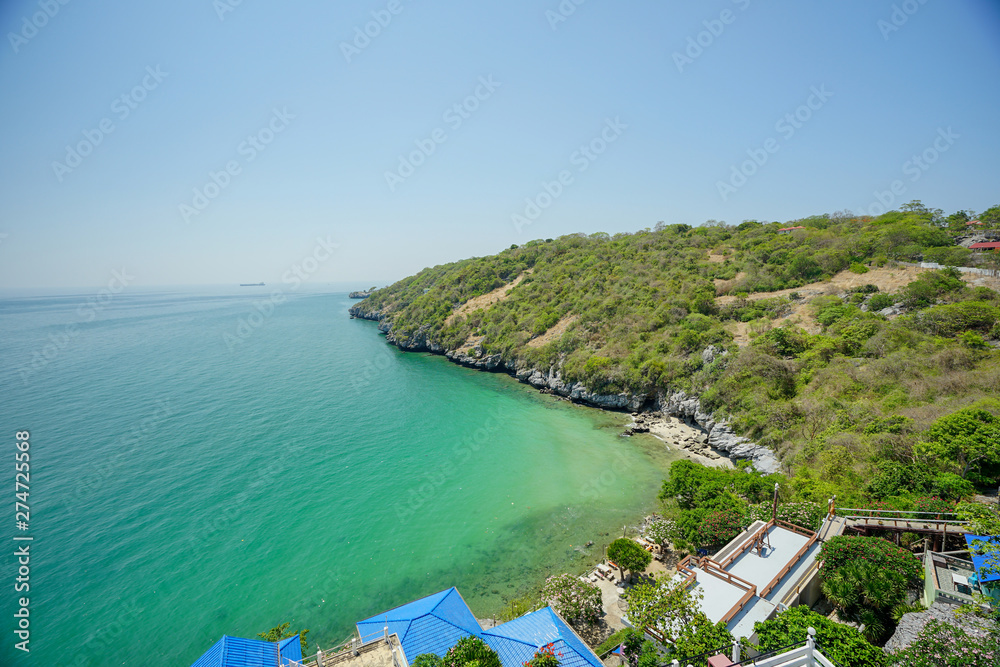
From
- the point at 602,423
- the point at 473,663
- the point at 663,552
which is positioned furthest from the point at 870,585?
the point at 602,423

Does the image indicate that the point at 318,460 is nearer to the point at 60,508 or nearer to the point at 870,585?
the point at 60,508

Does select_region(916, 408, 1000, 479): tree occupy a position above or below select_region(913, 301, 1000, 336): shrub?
below

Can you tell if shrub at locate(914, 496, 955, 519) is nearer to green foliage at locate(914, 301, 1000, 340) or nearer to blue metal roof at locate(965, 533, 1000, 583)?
blue metal roof at locate(965, 533, 1000, 583)

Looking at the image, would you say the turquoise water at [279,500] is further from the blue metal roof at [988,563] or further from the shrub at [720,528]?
the blue metal roof at [988,563]

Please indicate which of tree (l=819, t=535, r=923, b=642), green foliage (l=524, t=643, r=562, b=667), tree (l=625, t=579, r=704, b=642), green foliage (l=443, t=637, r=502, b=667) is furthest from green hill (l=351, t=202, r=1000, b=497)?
green foliage (l=443, t=637, r=502, b=667)

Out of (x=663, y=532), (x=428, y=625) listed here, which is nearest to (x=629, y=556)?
(x=663, y=532)

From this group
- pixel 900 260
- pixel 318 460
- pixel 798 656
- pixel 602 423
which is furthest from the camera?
pixel 900 260

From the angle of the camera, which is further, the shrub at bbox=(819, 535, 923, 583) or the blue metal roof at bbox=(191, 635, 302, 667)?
the blue metal roof at bbox=(191, 635, 302, 667)
